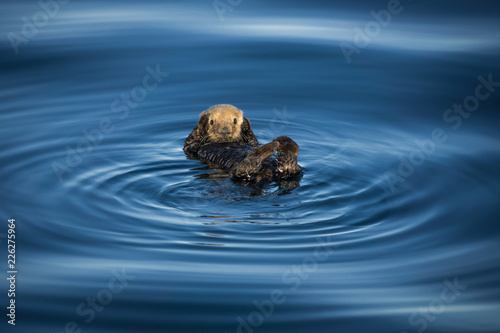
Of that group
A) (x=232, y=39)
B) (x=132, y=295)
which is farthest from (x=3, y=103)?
(x=132, y=295)

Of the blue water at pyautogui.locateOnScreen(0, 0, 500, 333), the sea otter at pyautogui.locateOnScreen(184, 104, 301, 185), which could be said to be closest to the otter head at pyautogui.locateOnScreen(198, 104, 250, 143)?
the sea otter at pyautogui.locateOnScreen(184, 104, 301, 185)

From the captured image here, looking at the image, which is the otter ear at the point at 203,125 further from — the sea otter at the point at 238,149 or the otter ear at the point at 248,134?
the otter ear at the point at 248,134

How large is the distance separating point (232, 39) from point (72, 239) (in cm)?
646

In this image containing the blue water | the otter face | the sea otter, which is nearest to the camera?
the blue water

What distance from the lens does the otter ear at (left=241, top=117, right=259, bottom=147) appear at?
8227 mm

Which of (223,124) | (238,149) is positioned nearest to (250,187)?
(238,149)

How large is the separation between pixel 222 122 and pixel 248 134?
0.36m

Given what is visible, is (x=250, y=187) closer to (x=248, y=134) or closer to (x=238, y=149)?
(x=238, y=149)

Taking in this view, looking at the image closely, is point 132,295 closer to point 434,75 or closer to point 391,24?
point 434,75

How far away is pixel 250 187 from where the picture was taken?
6859 millimetres

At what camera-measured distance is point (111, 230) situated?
5852mm

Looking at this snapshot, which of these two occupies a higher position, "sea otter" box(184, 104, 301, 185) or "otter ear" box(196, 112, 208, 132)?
"otter ear" box(196, 112, 208, 132)

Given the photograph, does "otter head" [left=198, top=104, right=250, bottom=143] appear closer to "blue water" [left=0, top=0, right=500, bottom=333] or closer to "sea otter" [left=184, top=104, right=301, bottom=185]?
"sea otter" [left=184, top=104, right=301, bottom=185]

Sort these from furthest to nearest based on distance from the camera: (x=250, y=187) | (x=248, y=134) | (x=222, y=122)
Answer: (x=248, y=134), (x=222, y=122), (x=250, y=187)
